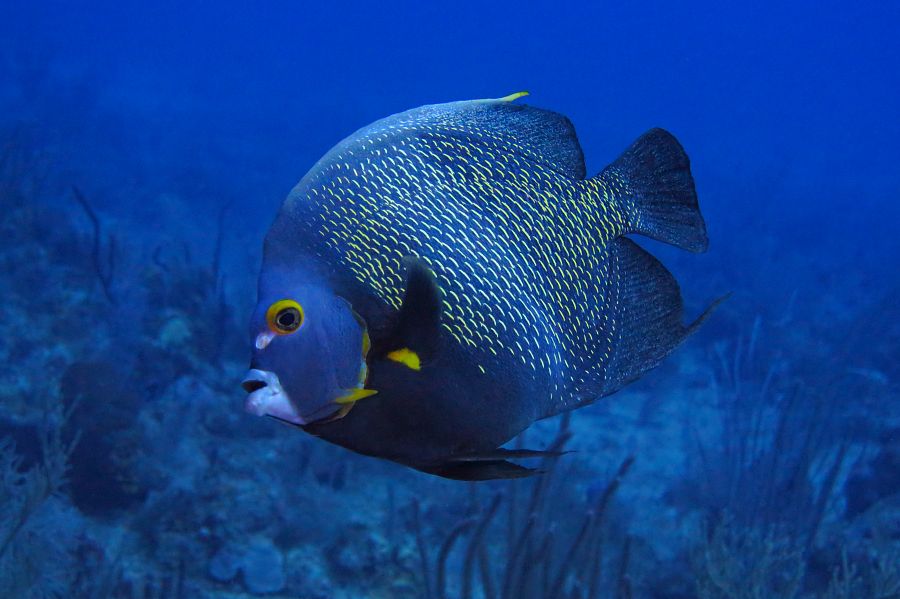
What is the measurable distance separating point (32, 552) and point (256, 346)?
3.96m

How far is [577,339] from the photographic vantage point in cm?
113

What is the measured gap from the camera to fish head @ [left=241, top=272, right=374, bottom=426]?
0.86 m

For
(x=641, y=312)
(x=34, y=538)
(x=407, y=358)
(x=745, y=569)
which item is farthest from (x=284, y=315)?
(x=745, y=569)

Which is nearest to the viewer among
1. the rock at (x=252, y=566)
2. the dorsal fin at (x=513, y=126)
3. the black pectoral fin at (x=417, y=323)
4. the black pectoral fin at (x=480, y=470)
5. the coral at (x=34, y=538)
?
the black pectoral fin at (x=417, y=323)

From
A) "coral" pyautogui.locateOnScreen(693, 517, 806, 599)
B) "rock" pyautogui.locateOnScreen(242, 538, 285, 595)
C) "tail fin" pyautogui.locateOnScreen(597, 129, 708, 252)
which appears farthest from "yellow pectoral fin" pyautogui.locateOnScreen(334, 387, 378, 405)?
"rock" pyautogui.locateOnScreen(242, 538, 285, 595)

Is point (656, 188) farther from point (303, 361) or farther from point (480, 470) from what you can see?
point (303, 361)

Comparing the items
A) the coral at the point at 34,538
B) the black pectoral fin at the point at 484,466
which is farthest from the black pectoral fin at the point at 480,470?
the coral at the point at 34,538

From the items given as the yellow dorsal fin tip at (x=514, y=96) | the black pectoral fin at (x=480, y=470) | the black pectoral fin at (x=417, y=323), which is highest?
the yellow dorsal fin tip at (x=514, y=96)

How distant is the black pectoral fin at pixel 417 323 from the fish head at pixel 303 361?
55 millimetres

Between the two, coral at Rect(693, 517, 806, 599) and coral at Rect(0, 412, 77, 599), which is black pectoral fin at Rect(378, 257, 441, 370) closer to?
coral at Rect(0, 412, 77, 599)

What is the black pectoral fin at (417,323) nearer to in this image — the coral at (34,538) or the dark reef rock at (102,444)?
the coral at (34,538)

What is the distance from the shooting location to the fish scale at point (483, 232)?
984 mm

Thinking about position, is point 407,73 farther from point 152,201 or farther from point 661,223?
point 661,223

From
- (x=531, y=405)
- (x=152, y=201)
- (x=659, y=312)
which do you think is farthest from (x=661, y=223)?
(x=152, y=201)
